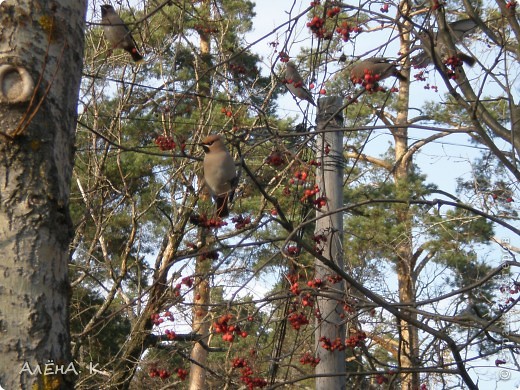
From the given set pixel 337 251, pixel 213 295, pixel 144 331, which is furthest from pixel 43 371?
pixel 213 295

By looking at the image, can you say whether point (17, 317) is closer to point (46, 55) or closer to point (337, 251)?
point (46, 55)

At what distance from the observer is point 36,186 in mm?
2201

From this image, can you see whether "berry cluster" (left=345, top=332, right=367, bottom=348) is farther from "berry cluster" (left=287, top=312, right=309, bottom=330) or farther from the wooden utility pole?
"berry cluster" (left=287, top=312, right=309, bottom=330)

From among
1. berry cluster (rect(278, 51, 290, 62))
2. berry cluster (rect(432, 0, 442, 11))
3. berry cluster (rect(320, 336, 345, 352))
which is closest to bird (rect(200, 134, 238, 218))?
berry cluster (rect(278, 51, 290, 62))

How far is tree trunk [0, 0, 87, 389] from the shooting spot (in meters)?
2.07

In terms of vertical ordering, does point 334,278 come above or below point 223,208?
below

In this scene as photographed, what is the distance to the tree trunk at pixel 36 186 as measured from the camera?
2066mm

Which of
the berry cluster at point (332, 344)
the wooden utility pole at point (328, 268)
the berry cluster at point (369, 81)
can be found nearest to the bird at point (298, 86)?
the wooden utility pole at point (328, 268)

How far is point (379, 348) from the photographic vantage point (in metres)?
13.6

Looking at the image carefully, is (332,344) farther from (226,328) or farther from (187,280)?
(187,280)

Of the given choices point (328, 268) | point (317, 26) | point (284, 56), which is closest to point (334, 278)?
point (328, 268)

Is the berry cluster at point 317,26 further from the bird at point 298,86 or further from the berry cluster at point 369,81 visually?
the bird at point 298,86

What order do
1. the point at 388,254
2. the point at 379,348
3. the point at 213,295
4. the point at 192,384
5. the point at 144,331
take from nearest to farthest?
the point at 144,331 < the point at 213,295 < the point at 192,384 < the point at 388,254 < the point at 379,348

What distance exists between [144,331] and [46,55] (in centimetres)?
540
